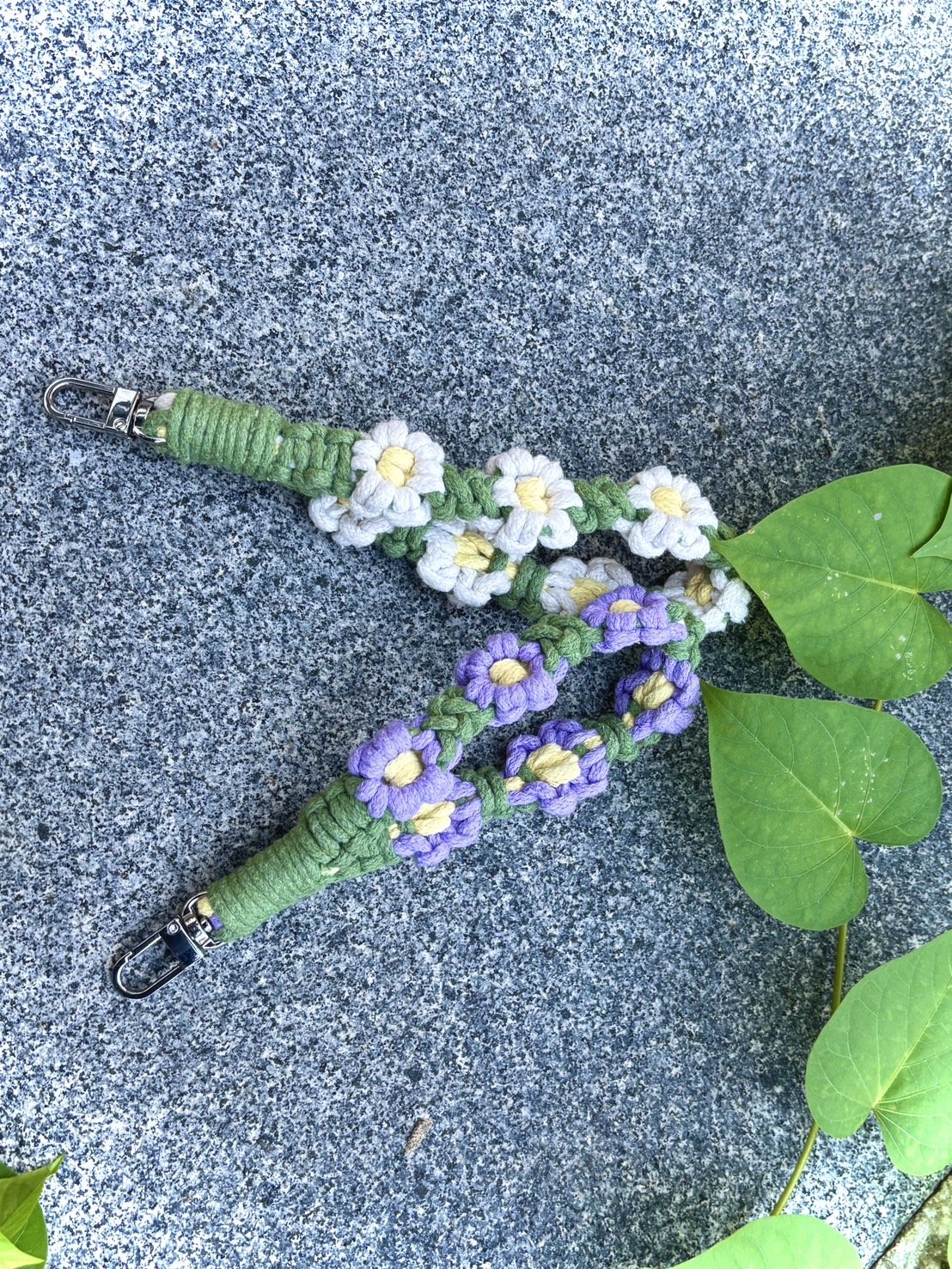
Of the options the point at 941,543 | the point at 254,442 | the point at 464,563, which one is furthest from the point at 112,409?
the point at 941,543

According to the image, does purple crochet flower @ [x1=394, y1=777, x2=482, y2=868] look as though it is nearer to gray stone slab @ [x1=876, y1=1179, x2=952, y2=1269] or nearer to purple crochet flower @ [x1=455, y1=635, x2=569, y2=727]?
purple crochet flower @ [x1=455, y1=635, x2=569, y2=727]

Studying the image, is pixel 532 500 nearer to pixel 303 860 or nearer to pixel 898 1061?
pixel 303 860

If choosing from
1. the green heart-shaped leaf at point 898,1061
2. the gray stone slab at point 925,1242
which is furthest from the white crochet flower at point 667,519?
the gray stone slab at point 925,1242

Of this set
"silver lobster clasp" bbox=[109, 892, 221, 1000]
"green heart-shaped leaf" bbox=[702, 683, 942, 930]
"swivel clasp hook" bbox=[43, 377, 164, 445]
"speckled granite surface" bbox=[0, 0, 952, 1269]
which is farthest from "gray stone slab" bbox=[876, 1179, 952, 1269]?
"swivel clasp hook" bbox=[43, 377, 164, 445]

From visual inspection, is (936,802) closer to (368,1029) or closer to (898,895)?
(898,895)

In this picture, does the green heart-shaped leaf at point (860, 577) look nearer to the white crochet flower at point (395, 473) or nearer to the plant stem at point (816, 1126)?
the plant stem at point (816, 1126)
